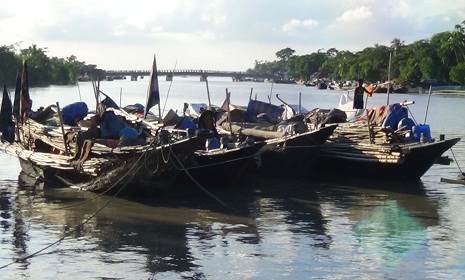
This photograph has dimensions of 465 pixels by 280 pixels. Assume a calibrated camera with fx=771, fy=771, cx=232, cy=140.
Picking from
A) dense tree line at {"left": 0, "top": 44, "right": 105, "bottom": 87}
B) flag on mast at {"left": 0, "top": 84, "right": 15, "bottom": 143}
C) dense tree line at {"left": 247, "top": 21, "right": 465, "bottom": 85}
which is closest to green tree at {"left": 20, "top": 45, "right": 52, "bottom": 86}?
dense tree line at {"left": 0, "top": 44, "right": 105, "bottom": 87}

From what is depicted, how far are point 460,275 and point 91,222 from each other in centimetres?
703

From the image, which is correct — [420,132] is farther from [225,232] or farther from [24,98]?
[24,98]

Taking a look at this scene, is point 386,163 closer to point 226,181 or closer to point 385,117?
point 385,117

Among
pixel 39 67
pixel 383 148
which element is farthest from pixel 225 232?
pixel 39 67

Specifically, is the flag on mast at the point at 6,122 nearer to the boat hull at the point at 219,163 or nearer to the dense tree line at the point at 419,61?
the boat hull at the point at 219,163

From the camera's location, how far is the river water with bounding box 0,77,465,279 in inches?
451

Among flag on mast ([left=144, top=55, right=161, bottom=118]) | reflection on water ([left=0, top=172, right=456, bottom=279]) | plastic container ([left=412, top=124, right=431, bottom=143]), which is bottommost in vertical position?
reflection on water ([left=0, top=172, right=456, bottom=279])

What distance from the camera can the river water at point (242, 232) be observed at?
37.6 ft

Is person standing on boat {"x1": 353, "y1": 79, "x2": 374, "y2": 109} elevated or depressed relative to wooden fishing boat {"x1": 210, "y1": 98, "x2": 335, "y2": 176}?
elevated

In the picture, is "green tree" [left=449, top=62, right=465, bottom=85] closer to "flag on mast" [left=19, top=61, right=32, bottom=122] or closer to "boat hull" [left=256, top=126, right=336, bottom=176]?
"boat hull" [left=256, top=126, right=336, bottom=176]

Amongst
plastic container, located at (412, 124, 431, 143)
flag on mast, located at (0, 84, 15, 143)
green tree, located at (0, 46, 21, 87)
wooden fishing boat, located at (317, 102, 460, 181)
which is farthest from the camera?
green tree, located at (0, 46, 21, 87)

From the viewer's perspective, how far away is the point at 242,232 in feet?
45.3

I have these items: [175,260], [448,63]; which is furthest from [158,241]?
[448,63]

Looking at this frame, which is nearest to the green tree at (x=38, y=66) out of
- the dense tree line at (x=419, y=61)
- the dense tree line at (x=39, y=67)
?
the dense tree line at (x=39, y=67)
